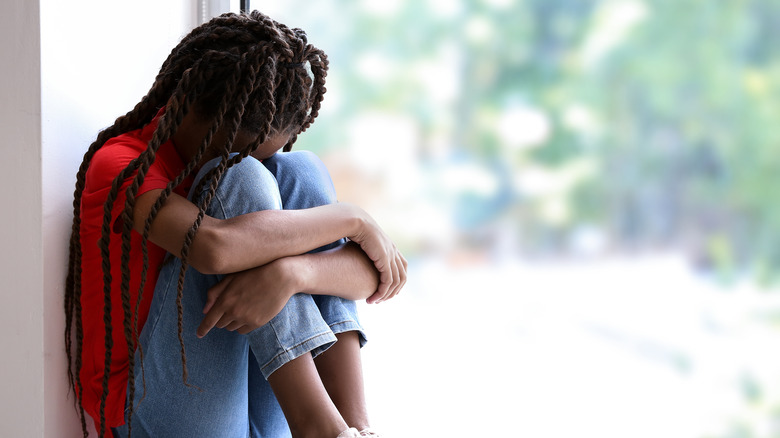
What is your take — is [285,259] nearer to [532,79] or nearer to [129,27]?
[129,27]

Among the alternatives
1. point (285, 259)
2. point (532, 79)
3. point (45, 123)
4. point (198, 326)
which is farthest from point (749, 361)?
point (45, 123)

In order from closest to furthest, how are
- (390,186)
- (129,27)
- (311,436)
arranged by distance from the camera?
(311,436)
(129,27)
(390,186)

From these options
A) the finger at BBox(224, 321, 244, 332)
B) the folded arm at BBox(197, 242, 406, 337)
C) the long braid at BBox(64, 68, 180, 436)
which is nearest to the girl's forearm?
the folded arm at BBox(197, 242, 406, 337)

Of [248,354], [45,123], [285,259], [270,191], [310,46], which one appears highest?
[310,46]

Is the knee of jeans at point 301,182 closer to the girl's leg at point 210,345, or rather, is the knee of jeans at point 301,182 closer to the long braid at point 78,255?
the girl's leg at point 210,345

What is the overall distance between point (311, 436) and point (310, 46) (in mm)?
602

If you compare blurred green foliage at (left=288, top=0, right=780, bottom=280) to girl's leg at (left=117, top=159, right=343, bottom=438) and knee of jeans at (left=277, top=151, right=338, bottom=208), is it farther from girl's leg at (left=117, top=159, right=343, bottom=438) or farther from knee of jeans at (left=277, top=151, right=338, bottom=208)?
girl's leg at (left=117, top=159, right=343, bottom=438)

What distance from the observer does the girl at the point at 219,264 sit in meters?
0.99

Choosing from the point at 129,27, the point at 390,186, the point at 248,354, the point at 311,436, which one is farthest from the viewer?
the point at 390,186

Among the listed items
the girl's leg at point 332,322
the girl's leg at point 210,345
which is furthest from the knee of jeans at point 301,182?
the girl's leg at point 210,345

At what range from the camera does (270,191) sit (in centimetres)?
106

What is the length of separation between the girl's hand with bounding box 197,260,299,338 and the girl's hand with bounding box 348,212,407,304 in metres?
0.17

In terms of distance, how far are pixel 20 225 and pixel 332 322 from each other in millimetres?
497

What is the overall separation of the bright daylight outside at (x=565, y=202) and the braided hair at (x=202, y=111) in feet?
1.44
